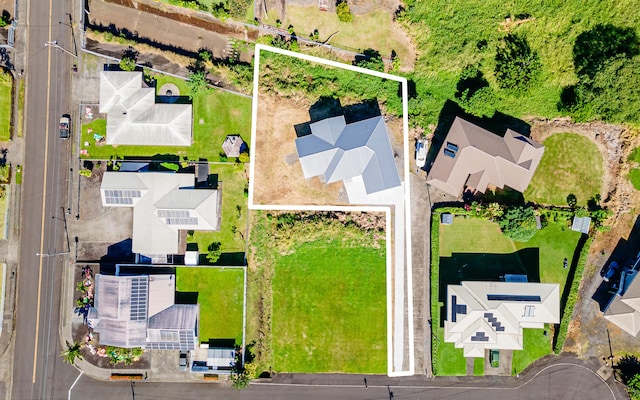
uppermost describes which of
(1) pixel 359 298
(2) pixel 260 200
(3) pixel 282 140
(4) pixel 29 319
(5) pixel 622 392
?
(3) pixel 282 140

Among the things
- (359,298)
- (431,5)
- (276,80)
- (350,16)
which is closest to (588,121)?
(431,5)

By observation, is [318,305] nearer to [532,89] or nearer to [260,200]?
[260,200]

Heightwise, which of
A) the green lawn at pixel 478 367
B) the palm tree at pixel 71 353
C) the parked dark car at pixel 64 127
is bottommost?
the green lawn at pixel 478 367

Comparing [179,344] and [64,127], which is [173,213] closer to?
[179,344]

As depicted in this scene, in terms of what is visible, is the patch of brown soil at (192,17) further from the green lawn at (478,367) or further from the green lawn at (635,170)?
the green lawn at (635,170)

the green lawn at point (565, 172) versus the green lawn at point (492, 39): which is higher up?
the green lawn at point (492, 39)

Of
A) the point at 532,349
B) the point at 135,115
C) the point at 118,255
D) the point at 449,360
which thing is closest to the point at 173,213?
the point at 118,255

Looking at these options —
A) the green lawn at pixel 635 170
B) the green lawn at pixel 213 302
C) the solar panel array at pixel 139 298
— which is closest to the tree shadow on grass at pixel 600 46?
the green lawn at pixel 635 170
